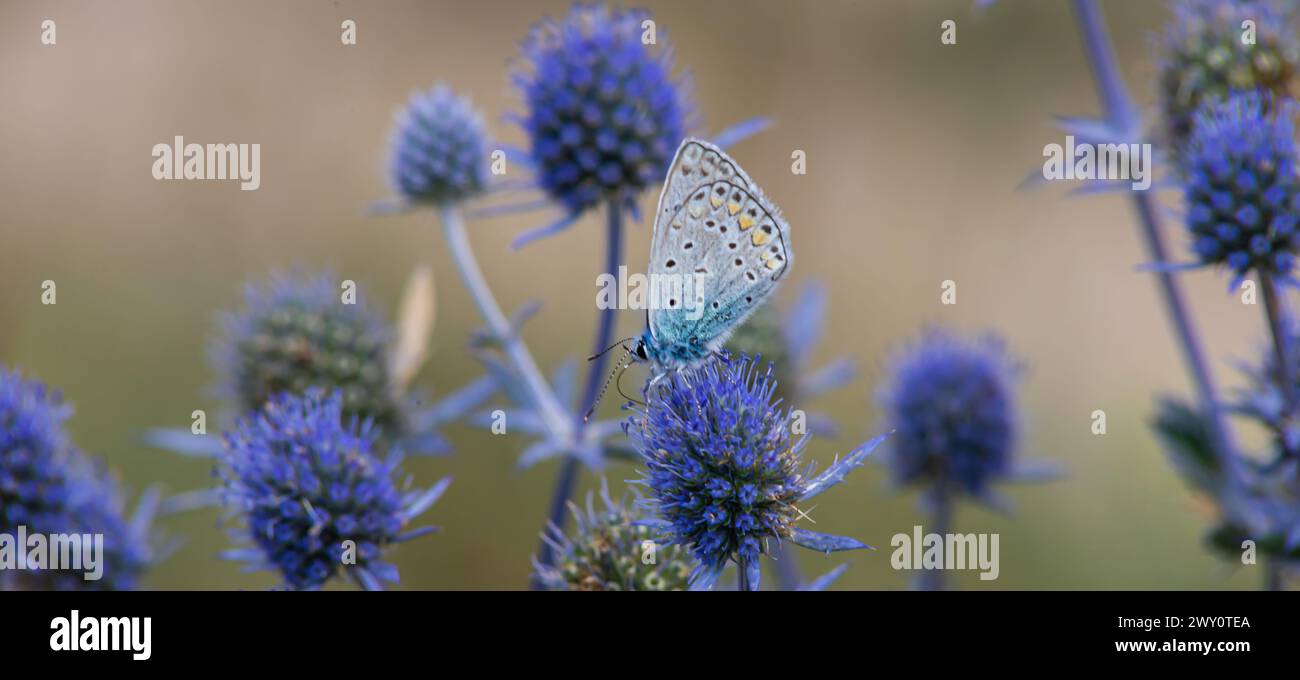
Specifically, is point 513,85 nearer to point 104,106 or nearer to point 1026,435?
point 1026,435

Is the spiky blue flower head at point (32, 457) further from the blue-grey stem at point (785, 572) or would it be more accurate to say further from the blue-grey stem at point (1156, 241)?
the blue-grey stem at point (1156, 241)

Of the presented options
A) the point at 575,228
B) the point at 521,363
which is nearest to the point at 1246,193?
the point at 521,363

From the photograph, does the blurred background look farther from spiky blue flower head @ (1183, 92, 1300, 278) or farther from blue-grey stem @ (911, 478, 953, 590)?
spiky blue flower head @ (1183, 92, 1300, 278)

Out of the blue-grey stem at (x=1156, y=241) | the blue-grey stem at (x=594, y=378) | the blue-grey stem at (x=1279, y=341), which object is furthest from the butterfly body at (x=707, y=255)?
the blue-grey stem at (x=1279, y=341)

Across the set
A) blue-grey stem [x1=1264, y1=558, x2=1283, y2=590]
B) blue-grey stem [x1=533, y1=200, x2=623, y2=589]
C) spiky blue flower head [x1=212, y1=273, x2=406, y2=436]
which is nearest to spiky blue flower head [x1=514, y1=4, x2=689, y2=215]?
blue-grey stem [x1=533, y1=200, x2=623, y2=589]

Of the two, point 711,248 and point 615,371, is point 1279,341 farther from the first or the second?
point 615,371

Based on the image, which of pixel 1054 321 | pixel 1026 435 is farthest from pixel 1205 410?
pixel 1054 321
